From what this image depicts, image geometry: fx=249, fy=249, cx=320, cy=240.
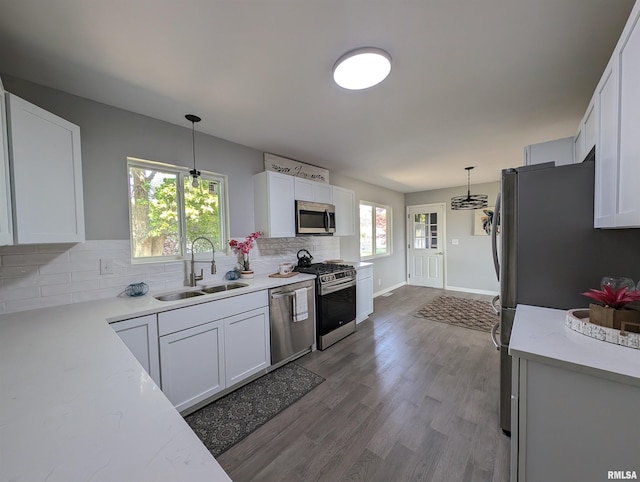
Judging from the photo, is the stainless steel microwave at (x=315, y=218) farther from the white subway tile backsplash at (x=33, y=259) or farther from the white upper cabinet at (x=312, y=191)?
the white subway tile backsplash at (x=33, y=259)

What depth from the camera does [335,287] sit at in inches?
122

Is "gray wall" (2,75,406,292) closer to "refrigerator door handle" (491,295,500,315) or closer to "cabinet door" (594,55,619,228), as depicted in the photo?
"refrigerator door handle" (491,295,500,315)

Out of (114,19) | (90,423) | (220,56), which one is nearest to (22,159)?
(114,19)

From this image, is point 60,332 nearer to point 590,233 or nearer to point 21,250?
point 21,250

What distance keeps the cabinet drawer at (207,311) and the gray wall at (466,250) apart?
16.6ft

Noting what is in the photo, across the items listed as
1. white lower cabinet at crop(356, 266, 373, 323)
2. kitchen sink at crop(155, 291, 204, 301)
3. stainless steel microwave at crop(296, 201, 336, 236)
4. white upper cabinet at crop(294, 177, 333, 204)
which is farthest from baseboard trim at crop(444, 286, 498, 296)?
kitchen sink at crop(155, 291, 204, 301)

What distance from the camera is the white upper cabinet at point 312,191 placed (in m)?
3.33

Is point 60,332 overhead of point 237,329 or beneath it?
overhead

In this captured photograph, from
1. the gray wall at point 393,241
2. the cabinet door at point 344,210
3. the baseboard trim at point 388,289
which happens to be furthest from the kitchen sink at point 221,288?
the baseboard trim at point 388,289

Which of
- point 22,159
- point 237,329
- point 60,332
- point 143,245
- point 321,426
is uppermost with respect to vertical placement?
point 22,159

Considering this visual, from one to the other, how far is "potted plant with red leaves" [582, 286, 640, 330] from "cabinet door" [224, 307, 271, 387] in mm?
2257

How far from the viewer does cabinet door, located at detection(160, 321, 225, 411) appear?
1.80 metres

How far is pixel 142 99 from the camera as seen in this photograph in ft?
6.48

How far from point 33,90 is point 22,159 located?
0.80 meters
